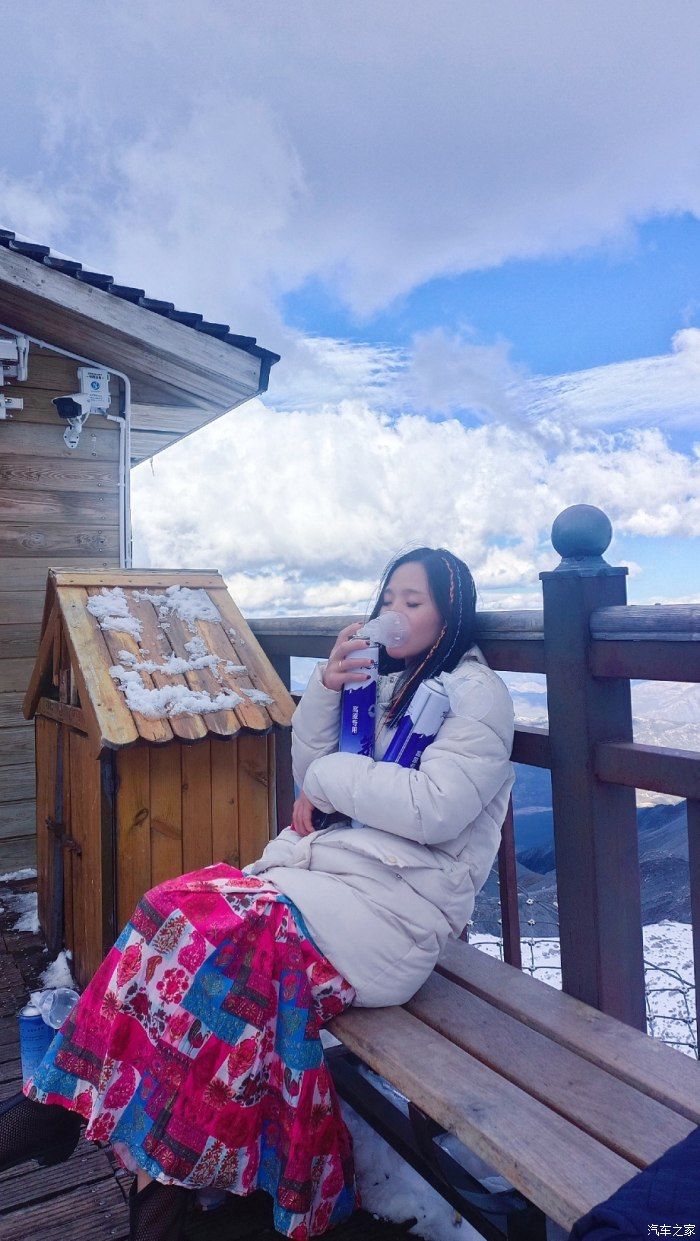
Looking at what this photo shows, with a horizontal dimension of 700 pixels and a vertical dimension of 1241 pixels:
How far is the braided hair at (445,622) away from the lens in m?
1.88

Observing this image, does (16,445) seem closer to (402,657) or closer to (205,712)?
(205,712)

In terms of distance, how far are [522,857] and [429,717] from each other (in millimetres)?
7543

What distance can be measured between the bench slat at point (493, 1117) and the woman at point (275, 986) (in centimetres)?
12

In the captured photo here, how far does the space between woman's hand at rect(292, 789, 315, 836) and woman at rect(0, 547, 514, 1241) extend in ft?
0.32

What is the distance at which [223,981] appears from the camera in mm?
1534

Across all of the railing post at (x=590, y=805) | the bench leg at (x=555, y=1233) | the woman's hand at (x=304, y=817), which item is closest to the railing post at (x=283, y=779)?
the woman's hand at (x=304, y=817)

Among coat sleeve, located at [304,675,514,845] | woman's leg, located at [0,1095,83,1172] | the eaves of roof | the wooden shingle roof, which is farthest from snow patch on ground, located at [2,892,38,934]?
the eaves of roof

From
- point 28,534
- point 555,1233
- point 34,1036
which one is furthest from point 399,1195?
point 28,534

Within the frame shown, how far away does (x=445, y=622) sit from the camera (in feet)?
6.24

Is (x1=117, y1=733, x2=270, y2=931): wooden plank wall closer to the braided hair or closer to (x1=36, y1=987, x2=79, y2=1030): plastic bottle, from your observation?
(x1=36, y1=987, x2=79, y2=1030): plastic bottle

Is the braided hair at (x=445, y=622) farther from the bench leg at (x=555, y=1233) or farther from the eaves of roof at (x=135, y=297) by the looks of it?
the eaves of roof at (x=135, y=297)

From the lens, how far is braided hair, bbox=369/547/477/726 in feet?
6.18

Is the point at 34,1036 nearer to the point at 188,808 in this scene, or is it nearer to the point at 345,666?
the point at 188,808

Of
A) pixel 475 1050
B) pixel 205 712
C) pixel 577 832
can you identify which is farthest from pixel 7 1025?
pixel 577 832
